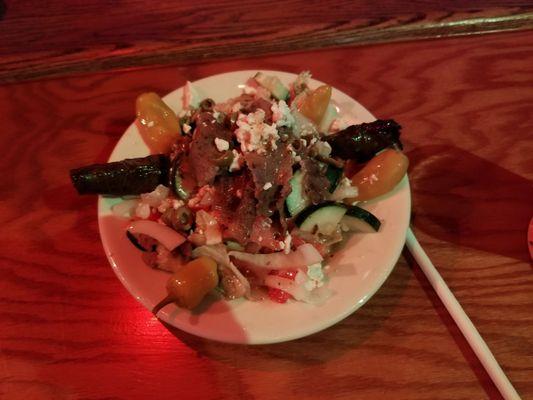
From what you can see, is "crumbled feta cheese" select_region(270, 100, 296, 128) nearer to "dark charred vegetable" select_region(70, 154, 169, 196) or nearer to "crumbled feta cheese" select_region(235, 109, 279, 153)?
"crumbled feta cheese" select_region(235, 109, 279, 153)

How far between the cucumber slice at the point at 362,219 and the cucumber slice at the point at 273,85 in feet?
2.53

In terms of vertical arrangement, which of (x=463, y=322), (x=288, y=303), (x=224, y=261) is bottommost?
(x=463, y=322)

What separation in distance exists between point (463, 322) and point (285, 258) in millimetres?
762

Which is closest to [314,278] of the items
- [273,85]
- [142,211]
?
[142,211]

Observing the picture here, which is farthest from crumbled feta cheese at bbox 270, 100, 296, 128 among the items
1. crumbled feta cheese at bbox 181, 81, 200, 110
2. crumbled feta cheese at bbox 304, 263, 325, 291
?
crumbled feta cheese at bbox 304, 263, 325, 291

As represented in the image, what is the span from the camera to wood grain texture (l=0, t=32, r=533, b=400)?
5.74 feet

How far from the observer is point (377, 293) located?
6.28ft

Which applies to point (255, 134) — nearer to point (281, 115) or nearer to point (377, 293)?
point (281, 115)

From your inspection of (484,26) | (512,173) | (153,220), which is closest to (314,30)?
(484,26)

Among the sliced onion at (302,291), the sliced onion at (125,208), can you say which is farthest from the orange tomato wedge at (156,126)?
the sliced onion at (302,291)

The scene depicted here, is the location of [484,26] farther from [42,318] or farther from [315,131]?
[42,318]

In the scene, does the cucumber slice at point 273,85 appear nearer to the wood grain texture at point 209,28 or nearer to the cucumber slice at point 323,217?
the wood grain texture at point 209,28

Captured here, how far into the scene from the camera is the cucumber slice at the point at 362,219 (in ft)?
5.90

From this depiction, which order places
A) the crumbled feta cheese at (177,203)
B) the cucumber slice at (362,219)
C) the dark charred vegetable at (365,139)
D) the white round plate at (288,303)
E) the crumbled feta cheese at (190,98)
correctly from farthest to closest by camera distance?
the crumbled feta cheese at (190,98)
the dark charred vegetable at (365,139)
the crumbled feta cheese at (177,203)
the cucumber slice at (362,219)
the white round plate at (288,303)
